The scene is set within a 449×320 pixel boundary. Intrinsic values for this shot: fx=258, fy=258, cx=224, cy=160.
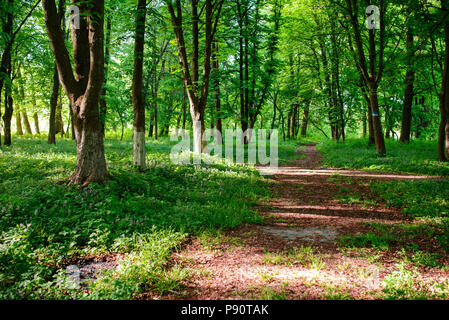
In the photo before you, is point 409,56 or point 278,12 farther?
point 278,12

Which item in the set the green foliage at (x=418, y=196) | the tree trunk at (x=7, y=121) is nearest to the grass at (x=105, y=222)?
the green foliage at (x=418, y=196)

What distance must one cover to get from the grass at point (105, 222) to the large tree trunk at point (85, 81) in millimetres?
585

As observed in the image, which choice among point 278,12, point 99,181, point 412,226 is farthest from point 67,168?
point 278,12

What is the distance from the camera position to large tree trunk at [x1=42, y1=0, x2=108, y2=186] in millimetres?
6434

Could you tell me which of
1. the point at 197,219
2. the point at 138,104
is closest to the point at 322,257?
the point at 197,219

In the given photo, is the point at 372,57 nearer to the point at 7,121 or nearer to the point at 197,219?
the point at 197,219

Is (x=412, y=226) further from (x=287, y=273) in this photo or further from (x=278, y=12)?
(x=278, y=12)

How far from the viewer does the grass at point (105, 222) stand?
3447 mm

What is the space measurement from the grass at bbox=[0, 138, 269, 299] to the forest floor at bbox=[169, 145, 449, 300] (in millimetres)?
495

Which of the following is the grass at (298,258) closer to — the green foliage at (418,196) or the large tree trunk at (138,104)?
the green foliage at (418,196)

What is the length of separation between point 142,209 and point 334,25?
2002 cm

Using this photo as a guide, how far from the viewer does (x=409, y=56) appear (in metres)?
12.0

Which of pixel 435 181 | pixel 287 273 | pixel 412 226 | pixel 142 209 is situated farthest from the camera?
pixel 435 181

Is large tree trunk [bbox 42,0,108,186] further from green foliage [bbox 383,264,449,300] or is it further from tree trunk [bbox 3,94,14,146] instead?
tree trunk [bbox 3,94,14,146]
